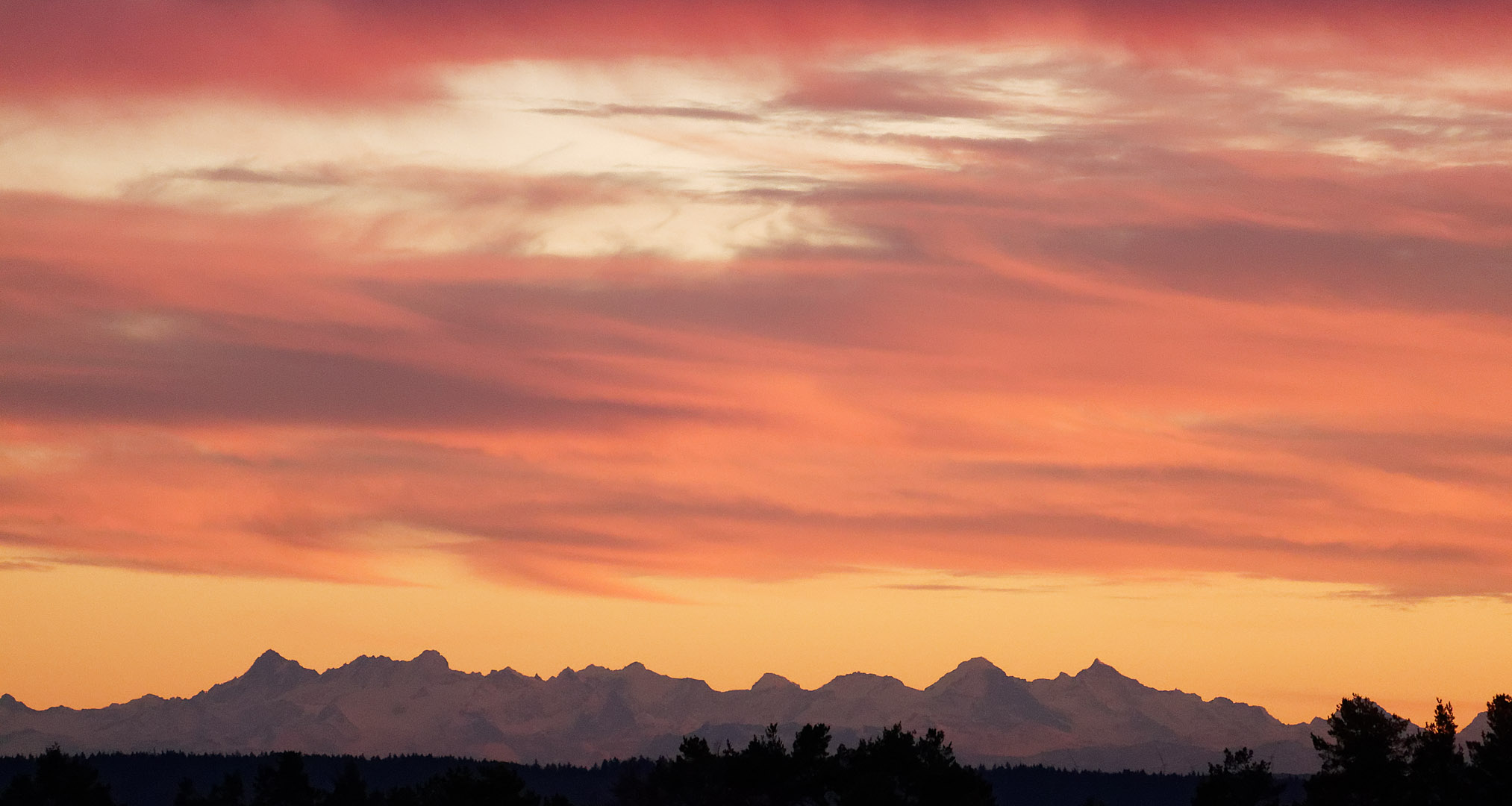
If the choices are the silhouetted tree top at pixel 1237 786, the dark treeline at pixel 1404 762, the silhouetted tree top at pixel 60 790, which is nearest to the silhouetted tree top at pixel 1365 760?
the dark treeline at pixel 1404 762

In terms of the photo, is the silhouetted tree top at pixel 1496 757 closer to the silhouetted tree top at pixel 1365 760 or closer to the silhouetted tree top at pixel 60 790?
the silhouetted tree top at pixel 1365 760

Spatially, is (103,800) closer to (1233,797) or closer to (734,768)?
(734,768)

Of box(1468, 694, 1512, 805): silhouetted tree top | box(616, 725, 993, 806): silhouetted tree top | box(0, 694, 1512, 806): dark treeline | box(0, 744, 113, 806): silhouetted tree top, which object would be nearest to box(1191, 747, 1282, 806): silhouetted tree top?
box(0, 694, 1512, 806): dark treeline

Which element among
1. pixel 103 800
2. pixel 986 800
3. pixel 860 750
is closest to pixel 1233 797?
pixel 986 800

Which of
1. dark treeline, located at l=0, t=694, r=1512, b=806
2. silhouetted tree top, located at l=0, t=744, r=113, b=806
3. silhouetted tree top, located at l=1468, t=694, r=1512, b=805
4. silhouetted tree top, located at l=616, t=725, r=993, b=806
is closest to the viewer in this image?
silhouetted tree top, located at l=1468, t=694, r=1512, b=805

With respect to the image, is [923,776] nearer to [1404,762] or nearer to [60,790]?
[1404,762]

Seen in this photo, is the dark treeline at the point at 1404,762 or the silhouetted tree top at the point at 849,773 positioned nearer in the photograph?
the dark treeline at the point at 1404,762

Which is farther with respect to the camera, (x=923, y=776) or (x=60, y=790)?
(x=60, y=790)

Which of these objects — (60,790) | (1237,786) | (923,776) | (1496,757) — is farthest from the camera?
(60,790)

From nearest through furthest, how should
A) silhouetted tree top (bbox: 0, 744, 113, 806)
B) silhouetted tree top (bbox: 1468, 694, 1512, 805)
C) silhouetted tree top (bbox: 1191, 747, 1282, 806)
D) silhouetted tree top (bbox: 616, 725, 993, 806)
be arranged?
silhouetted tree top (bbox: 1468, 694, 1512, 805) → silhouetted tree top (bbox: 616, 725, 993, 806) → silhouetted tree top (bbox: 1191, 747, 1282, 806) → silhouetted tree top (bbox: 0, 744, 113, 806)

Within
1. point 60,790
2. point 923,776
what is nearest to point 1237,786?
point 923,776

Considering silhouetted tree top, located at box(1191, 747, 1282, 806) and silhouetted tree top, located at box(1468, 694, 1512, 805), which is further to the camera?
silhouetted tree top, located at box(1191, 747, 1282, 806)

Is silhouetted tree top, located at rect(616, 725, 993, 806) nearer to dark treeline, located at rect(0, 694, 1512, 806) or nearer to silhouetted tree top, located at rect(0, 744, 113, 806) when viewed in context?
dark treeline, located at rect(0, 694, 1512, 806)

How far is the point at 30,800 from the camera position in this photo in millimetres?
195500
